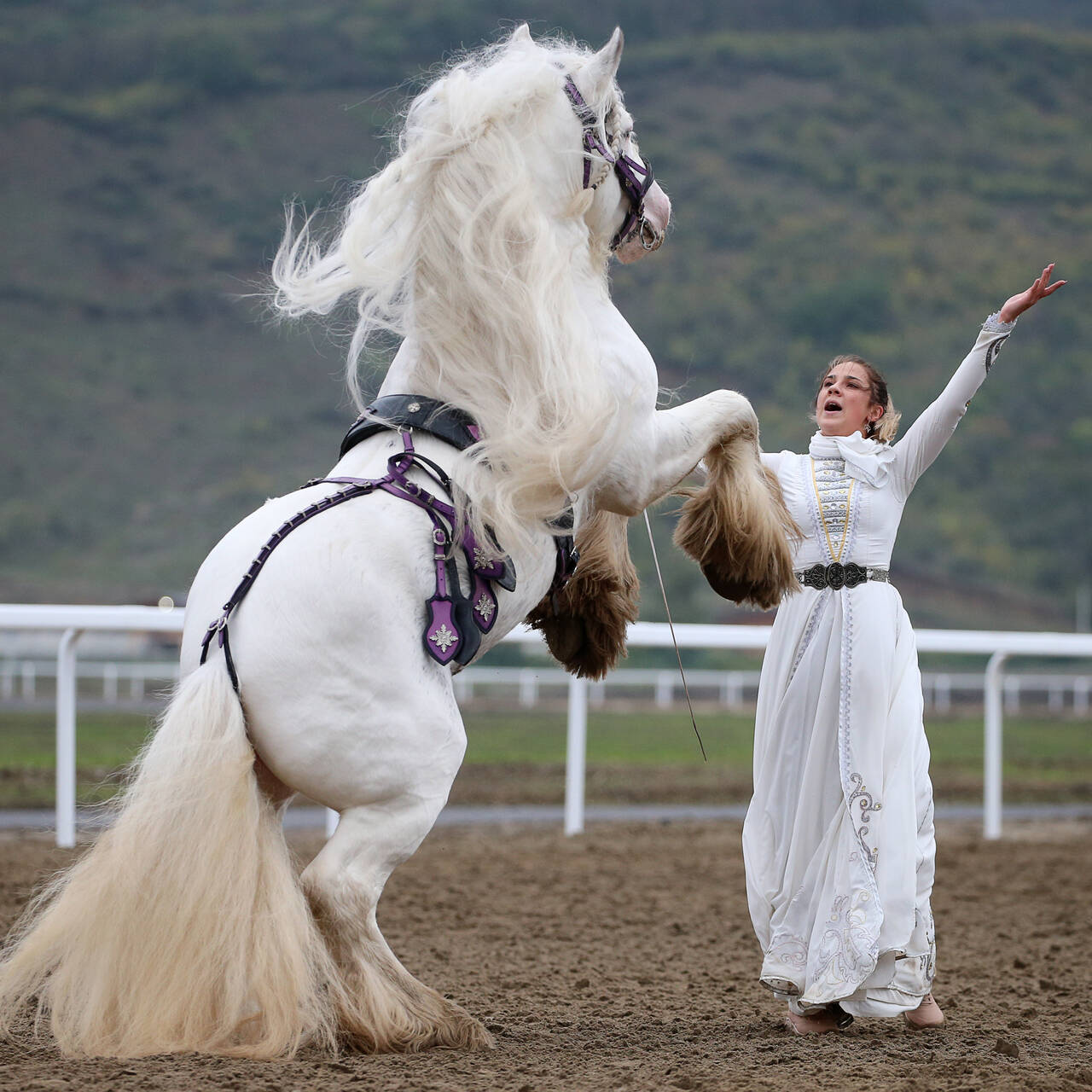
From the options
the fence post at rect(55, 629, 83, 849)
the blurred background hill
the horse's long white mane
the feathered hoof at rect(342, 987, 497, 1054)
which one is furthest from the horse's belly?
the blurred background hill

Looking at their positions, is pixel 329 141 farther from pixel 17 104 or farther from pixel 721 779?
pixel 721 779

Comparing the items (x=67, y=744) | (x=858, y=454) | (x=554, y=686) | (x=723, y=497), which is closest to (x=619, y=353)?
(x=723, y=497)

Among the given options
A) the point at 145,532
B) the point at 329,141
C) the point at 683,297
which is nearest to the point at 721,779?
the point at 145,532

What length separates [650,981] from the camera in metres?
5.39

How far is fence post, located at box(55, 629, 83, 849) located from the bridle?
4.44 m

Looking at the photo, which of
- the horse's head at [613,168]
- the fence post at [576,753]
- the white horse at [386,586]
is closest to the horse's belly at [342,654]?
the white horse at [386,586]

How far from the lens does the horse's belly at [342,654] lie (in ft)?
11.5

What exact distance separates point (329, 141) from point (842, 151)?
98.4 ft

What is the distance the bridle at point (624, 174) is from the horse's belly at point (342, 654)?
1.07 m

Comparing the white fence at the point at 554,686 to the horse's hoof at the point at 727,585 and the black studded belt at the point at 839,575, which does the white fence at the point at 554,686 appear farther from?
the horse's hoof at the point at 727,585

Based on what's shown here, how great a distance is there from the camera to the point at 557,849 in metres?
9.20

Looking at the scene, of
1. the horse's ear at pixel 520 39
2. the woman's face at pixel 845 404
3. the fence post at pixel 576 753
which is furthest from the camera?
the fence post at pixel 576 753

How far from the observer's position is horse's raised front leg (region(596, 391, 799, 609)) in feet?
13.3

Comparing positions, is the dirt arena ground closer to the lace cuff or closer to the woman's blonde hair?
the woman's blonde hair
